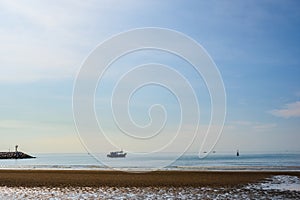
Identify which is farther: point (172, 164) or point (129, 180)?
point (172, 164)

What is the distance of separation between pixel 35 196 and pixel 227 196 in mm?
12088

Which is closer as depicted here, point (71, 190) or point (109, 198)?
point (109, 198)

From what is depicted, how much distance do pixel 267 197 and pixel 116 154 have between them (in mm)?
145177

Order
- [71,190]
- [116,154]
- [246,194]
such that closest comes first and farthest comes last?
[246,194] < [71,190] < [116,154]

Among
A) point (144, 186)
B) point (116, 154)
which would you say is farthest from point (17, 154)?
point (144, 186)

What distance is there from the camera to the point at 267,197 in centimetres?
2530

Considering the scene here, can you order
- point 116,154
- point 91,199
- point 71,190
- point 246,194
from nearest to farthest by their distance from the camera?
point 91,199
point 246,194
point 71,190
point 116,154

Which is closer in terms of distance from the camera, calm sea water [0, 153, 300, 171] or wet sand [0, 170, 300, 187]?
wet sand [0, 170, 300, 187]

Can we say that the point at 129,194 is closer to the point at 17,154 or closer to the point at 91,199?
the point at 91,199

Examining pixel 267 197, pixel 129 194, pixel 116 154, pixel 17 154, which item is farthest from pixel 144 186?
pixel 17 154

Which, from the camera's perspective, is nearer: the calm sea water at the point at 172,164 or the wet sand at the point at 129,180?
the wet sand at the point at 129,180

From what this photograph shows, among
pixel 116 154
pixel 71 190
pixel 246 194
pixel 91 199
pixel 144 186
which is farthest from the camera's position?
A: pixel 116 154

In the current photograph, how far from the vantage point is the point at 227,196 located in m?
25.8

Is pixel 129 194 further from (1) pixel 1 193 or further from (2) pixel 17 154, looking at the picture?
(2) pixel 17 154
